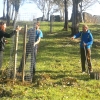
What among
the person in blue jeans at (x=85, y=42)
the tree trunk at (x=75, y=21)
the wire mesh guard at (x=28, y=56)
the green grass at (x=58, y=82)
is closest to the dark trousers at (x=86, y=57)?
the person in blue jeans at (x=85, y=42)

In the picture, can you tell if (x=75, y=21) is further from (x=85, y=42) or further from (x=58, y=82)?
(x=58, y=82)

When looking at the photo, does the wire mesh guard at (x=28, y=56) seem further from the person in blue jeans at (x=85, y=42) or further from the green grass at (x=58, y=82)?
the person in blue jeans at (x=85, y=42)

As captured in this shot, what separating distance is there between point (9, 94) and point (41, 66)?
6.00 meters

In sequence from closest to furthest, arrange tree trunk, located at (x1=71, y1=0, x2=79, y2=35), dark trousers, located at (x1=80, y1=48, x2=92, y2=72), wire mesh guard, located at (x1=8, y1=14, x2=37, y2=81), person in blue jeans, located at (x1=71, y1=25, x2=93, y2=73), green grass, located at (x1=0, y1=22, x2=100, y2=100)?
green grass, located at (x1=0, y1=22, x2=100, y2=100) < wire mesh guard, located at (x1=8, y1=14, x2=37, y2=81) < person in blue jeans, located at (x1=71, y1=25, x2=93, y2=73) < dark trousers, located at (x1=80, y1=48, x2=92, y2=72) < tree trunk, located at (x1=71, y1=0, x2=79, y2=35)

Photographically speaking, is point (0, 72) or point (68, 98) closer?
point (68, 98)

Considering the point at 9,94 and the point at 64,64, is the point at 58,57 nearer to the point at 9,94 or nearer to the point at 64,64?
the point at 64,64

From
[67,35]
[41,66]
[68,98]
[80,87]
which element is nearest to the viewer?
[68,98]

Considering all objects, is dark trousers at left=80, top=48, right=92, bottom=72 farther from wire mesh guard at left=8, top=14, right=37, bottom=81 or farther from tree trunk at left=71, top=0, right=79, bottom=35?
tree trunk at left=71, top=0, right=79, bottom=35

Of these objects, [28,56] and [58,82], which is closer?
[58,82]

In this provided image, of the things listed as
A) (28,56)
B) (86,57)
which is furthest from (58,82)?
(86,57)

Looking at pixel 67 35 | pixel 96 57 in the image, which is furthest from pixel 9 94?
pixel 67 35

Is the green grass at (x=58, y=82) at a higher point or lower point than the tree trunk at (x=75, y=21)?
lower

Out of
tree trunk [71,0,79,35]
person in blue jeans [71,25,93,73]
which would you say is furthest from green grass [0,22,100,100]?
tree trunk [71,0,79,35]

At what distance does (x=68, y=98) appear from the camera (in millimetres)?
10531
